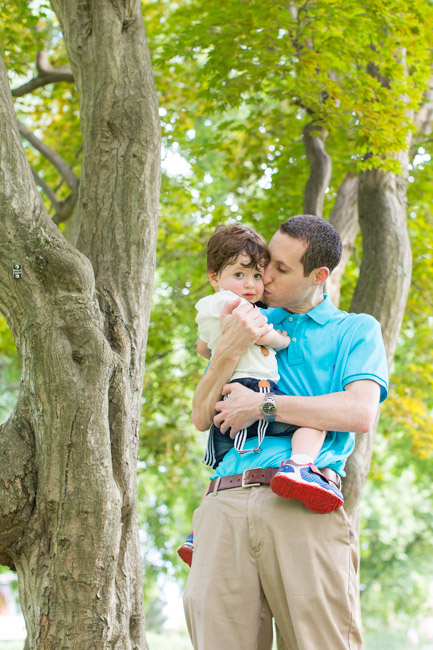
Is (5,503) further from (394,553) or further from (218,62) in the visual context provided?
(394,553)

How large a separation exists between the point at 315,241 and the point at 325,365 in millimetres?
510

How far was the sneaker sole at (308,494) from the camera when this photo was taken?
2186mm

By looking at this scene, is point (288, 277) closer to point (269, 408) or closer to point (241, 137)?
point (269, 408)

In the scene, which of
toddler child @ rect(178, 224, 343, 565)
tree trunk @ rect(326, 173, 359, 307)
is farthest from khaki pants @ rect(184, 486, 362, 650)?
tree trunk @ rect(326, 173, 359, 307)

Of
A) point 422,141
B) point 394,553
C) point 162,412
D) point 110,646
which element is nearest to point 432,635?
point 394,553

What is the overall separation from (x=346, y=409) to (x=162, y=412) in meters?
7.26

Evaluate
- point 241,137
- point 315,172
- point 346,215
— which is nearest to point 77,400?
point 315,172

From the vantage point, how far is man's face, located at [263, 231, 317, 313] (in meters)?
2.74

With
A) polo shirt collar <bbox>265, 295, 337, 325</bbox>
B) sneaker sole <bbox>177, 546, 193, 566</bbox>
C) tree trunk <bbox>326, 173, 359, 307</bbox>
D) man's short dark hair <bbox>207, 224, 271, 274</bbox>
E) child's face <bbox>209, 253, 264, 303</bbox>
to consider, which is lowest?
sneaker sole <bbox>177, 546, 193, 566</bbox>

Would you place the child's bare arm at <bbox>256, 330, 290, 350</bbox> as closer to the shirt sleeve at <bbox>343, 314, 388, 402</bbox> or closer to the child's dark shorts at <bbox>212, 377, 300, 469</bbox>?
the child's dark shorts at <bbox>212, 377, 300, 469</bbox>

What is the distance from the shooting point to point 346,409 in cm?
235

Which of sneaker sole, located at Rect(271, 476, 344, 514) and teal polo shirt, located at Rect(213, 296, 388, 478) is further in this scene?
teal polo shirt, located at Rect(213, 296, 388, 478)

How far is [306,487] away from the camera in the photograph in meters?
2.19

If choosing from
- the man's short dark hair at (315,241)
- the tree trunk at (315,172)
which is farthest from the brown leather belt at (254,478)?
the tree trunk at (315,172)
